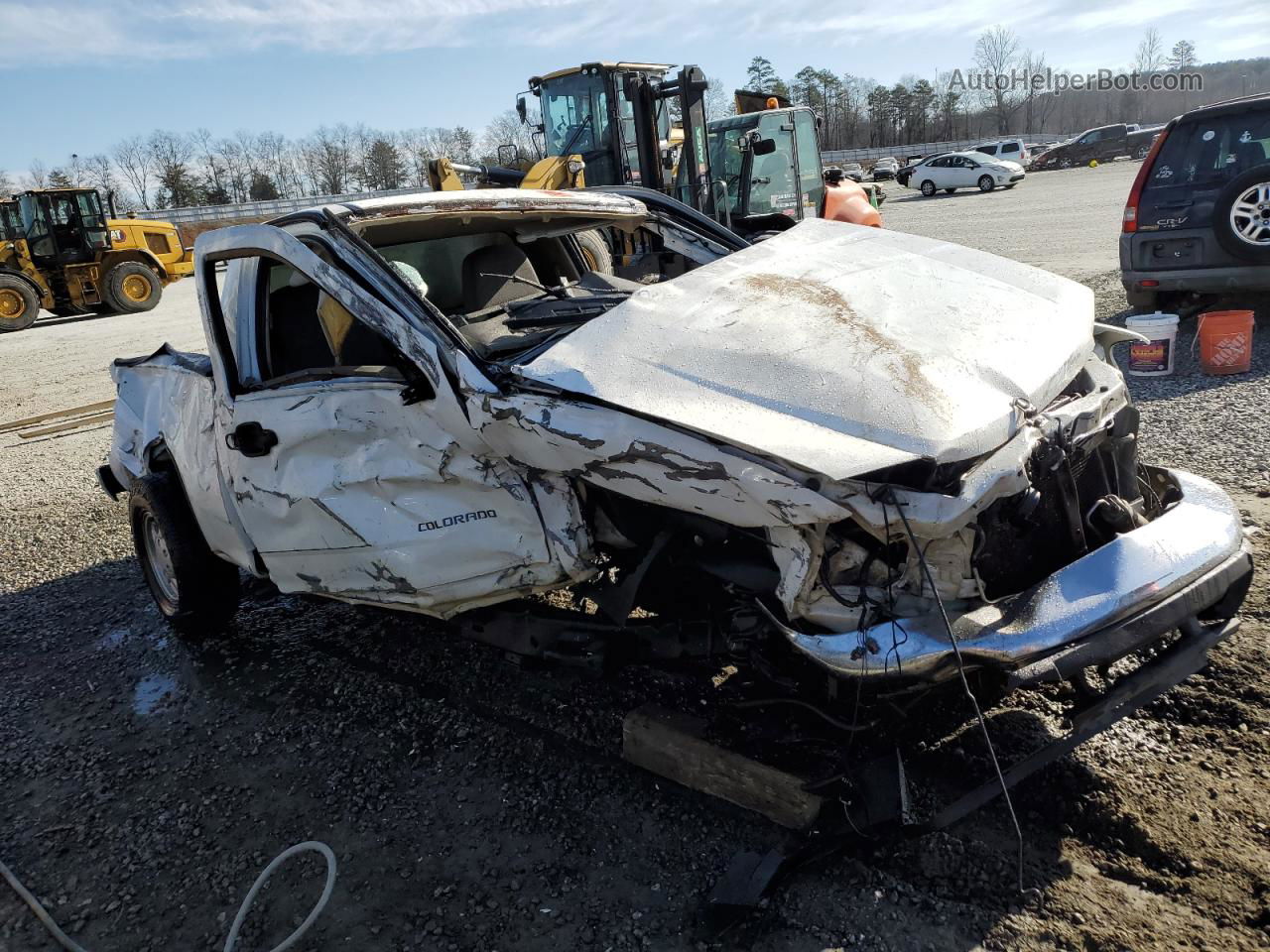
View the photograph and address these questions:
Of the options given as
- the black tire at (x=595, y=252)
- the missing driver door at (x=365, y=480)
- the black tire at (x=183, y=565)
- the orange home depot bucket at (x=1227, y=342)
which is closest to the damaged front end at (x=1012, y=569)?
the missing driver door at (x=365, y=480)

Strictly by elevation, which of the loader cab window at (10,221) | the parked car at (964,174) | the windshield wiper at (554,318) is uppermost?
the loader cab window at (10,221)

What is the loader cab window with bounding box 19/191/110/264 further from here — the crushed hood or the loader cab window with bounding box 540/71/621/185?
the crushed hood

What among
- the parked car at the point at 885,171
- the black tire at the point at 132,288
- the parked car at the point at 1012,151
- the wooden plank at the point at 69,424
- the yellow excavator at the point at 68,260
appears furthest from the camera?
the parked car at the point at 885,171

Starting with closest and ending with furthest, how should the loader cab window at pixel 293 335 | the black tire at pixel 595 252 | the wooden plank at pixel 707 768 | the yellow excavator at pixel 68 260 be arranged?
1. the wooden plank at pixel 707 768
2. the loader cab window at pixel 293 335
3. the black tire at pixel 595 252
4. the yellow excavator at pixel 68 260

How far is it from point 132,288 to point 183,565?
18.3 meters

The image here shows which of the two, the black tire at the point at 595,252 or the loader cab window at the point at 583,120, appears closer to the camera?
the black tire at the point at 595,252

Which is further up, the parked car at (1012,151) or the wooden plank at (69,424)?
the parked car at (1012,151)

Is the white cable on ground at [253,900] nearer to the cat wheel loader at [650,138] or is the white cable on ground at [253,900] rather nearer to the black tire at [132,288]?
the cat wheel loader at [650,138]

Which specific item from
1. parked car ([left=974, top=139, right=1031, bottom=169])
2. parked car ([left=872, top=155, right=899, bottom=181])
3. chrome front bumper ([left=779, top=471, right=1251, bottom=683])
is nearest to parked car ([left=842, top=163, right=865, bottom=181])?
parked car ([left=872, top=155, right=899, bottom=181])

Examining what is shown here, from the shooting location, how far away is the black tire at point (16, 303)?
1786 cm

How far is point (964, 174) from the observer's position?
32469 mm


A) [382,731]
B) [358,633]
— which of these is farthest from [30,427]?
[382,731]

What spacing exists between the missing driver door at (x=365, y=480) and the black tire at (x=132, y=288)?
60.6 feet

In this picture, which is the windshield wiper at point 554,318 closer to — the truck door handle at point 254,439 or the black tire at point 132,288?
the truck door handle at point 254,439
